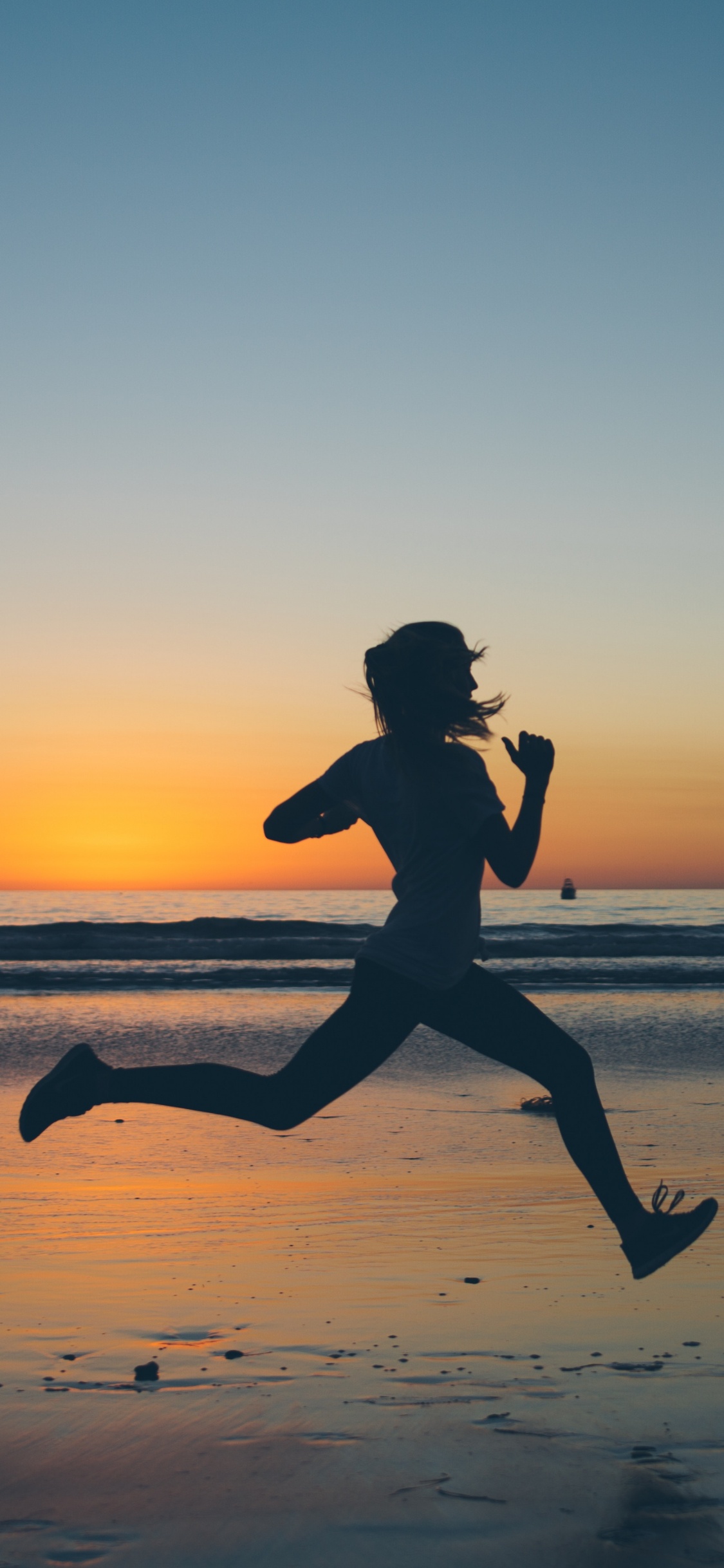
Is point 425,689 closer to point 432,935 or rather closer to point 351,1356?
point 432,935

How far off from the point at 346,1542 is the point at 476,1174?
3122 mm

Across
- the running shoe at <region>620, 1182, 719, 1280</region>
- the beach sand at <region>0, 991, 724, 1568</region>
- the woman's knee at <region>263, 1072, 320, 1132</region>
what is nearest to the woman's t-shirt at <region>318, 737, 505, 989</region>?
the woman's knee at <region>263, 1072, 320, 1132</region>

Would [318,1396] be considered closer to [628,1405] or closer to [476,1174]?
[628,1405]

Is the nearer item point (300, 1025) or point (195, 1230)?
point (195, 1230)

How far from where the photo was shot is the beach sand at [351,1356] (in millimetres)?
2250

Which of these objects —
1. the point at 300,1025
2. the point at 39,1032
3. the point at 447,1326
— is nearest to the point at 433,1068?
the point at 300,1025

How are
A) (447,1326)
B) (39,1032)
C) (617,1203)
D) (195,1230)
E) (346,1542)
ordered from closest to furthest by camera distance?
1. (346,1542)
2. (617,1203)
3. (447,1326)
4. (195,1230)
5. (39,1032)

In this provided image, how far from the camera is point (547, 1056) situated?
2.93 meters

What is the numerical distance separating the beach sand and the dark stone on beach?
0.02 meters

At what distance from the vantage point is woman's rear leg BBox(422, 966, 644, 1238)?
290 cm

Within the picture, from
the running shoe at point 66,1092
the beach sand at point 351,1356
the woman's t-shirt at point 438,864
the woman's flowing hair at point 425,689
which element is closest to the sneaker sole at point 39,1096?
the running shoe at point 66,1092

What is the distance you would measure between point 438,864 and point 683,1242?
125cm

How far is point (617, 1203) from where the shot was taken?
307 centimetres

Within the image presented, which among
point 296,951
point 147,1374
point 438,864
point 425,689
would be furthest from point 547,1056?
point 296,951
